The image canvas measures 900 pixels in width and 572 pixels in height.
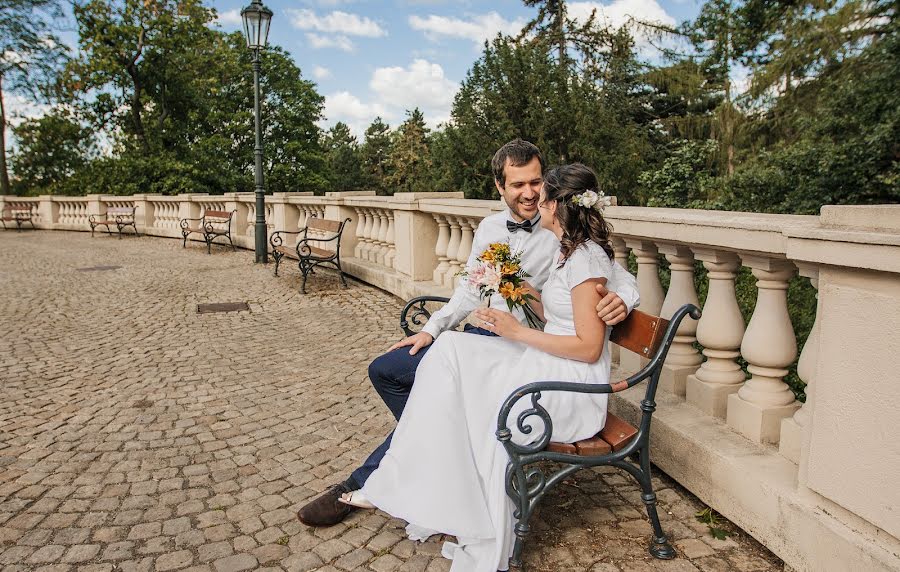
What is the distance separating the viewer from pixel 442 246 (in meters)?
7.32

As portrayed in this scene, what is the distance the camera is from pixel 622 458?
2.65m

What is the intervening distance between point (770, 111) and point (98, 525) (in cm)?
1388

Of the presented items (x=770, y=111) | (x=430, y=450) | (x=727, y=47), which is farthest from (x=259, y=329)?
(x=727, y=47)

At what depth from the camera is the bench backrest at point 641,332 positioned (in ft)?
8.68

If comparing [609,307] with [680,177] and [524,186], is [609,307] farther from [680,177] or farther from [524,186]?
[680,177]

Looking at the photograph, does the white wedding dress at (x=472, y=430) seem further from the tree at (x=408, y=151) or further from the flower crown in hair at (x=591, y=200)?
the tree at (x=408, y=151)

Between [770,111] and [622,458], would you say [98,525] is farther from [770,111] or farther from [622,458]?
[770,111]

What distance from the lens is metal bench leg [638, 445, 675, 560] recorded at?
2758mm

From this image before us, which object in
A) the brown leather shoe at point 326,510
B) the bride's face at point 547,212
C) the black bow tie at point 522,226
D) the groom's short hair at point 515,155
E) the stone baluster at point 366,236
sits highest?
the groom's short hair at point 515,155

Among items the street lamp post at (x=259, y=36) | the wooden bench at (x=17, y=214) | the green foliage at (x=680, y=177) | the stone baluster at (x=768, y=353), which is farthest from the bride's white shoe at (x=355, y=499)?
the wooden bench at (x=17, y=214)

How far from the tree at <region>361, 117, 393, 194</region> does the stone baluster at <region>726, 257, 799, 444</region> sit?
264 feet

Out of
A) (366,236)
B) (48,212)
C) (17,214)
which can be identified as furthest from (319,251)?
(17,214)

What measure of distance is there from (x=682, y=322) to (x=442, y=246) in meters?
4.10

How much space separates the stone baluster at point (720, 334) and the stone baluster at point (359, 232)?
7479 millimetres
